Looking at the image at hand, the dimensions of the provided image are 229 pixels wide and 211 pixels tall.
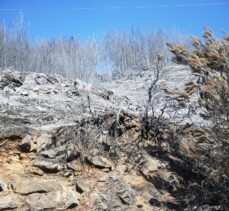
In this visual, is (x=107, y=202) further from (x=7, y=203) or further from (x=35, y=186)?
(x=7, y=203)

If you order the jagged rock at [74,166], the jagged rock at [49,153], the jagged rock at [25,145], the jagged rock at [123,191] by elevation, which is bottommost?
the jagged rock at [123,191]

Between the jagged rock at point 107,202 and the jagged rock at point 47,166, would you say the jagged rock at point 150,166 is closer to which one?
the jagged rock at point 107,202

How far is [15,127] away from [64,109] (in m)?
1.55

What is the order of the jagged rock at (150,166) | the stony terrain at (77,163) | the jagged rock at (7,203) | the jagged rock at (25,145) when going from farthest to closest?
the jagged rock at (150,166)
the jagged rock at (25,145)
the stony terrain at (77,163)
the jagged rock at (7,203)

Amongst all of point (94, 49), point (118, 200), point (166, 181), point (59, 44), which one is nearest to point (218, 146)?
point (166, 181)

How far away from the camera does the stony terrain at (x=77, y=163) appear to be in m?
4.16

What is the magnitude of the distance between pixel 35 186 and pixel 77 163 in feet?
2.49

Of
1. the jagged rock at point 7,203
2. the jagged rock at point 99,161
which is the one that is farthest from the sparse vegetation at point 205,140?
the jagged rock at point 7,203

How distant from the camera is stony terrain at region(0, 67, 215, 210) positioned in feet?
13.7

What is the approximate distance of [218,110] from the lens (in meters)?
4.57

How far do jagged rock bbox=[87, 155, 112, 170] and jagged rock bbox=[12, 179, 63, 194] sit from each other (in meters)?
0.67

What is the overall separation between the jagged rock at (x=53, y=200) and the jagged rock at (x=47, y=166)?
1.27 feet

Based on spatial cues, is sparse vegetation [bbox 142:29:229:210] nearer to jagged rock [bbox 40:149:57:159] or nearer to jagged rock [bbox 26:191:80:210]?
jagged rock [bbox 26:191:80:210]

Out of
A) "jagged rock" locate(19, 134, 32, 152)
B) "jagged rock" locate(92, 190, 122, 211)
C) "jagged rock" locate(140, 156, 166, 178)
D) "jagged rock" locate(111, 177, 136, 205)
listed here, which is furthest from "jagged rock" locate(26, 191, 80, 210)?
"jagged rock" locate(140, 156, 166, 178)
